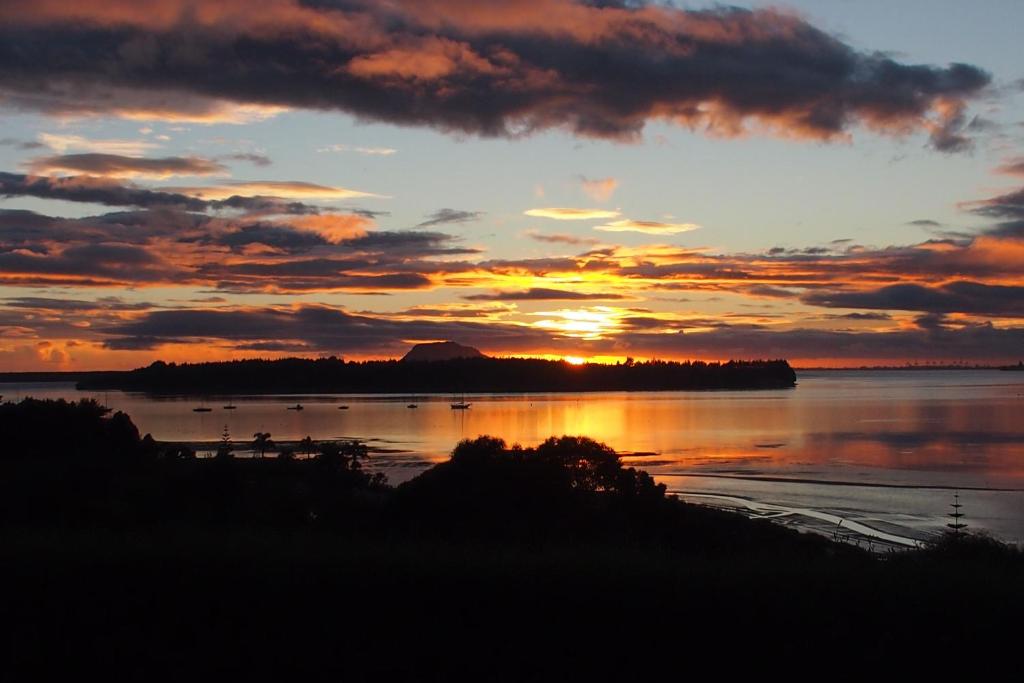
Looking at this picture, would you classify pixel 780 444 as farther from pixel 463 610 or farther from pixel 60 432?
pixel 463 610

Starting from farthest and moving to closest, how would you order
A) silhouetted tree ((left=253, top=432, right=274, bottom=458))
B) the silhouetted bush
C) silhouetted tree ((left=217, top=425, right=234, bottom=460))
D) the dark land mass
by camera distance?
1. silhouetted tree ((left=253, top=432, right=274, bottom=458))
2. the silhouetted bush
3. silhouetted tree ((left=217, top=425, right=234, bottom=460))
4. the dark land mass

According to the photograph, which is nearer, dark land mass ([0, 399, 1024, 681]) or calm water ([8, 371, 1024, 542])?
dark land mass ([0, 399, 1024, 681])

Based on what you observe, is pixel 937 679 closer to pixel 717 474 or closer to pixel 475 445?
pixel 475 445

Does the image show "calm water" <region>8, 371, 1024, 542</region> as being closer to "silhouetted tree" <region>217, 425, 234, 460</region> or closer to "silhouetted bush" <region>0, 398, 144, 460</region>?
"silhouetted tree" <region>217, 425, 234, 460</region>

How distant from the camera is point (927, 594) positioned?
9.00m

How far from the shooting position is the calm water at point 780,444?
40750 millimetres

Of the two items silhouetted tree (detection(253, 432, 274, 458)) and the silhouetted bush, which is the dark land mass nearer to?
the silhouetted bush

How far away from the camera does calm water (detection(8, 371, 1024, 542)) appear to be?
40750mm

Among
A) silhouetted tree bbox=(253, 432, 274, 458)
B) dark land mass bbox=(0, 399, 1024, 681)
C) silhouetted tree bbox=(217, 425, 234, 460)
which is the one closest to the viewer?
dark land mass bbox=(0, 399, 1024, 681)

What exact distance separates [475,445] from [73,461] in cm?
1244

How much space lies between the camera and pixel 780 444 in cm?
7369

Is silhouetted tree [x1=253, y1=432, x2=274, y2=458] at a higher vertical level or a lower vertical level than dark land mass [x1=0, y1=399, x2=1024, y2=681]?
lower

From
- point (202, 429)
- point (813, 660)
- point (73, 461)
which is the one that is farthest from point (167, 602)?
point (202, 429)

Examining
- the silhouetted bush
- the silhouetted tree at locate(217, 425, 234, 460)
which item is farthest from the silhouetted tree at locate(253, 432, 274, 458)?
the silhouetted bush
